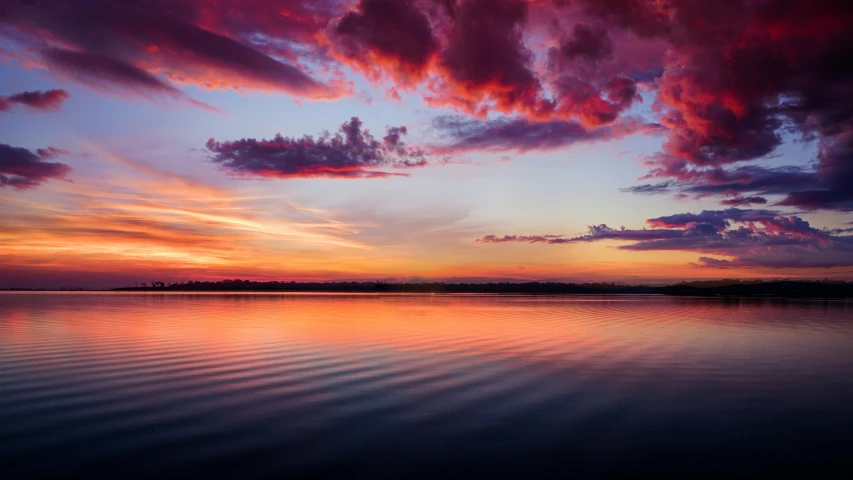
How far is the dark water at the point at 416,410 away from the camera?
28.9 feet

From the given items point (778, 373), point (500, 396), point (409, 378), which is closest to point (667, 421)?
point (500, 396)

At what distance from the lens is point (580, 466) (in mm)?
8773

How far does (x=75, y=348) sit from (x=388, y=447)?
20.1 meters

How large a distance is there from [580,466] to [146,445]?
7545mm

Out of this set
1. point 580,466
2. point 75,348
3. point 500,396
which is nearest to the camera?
point 580,466

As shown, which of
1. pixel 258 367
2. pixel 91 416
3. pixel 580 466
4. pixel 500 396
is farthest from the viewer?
pixel 258 367

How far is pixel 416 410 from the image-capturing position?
488 inches

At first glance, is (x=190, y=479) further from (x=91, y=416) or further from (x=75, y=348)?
(x=75, y=348)

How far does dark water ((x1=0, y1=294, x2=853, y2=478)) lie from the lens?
882 centimetres

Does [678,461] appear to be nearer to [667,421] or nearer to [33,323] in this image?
[667,421]

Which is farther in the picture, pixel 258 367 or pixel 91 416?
pixel 258 367

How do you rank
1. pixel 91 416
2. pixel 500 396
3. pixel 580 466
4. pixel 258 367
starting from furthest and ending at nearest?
pixel 258 367, pixel 500 396, pixel 91 416, pixel 580 466

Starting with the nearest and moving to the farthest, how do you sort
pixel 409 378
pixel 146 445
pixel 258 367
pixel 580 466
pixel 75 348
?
pixel 580 466, pixel 146 445, pixel 409 378, pixel 258 367, pixel 75 348

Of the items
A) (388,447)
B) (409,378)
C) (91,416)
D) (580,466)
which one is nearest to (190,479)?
(388,447)
